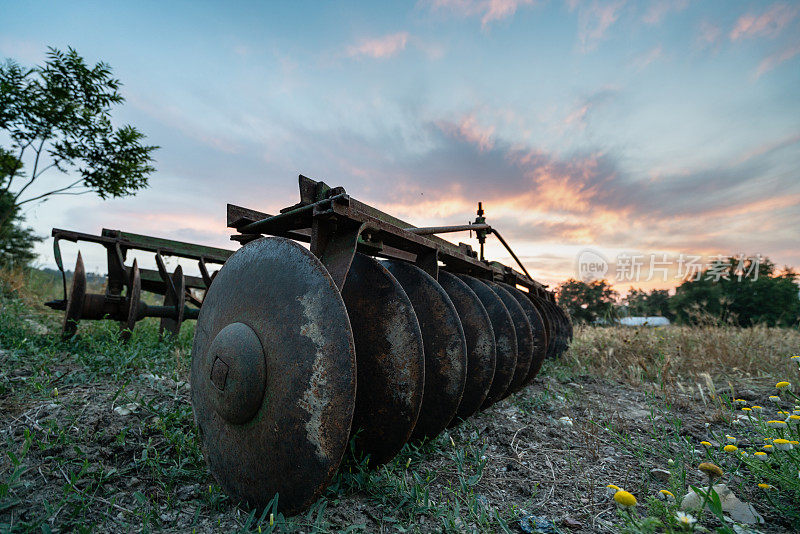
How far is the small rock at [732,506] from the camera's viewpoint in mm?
1562

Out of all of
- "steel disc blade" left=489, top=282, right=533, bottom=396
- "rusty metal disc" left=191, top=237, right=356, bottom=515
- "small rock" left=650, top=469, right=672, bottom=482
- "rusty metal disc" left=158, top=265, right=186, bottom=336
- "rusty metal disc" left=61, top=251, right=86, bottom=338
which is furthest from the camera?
"rusty metal disc" left=158, top=265, right=186, bottom=336

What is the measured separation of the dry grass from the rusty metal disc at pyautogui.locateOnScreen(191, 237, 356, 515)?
164 inches

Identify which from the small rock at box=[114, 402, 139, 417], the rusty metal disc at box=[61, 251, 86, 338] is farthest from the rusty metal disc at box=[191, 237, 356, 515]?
the rusty metal disc at box=[61, 251, 86, 338]

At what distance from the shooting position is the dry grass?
15.1 feet

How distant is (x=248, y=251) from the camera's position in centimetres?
175

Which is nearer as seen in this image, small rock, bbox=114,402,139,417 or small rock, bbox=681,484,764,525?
small rock, bbox=681,484,764,525

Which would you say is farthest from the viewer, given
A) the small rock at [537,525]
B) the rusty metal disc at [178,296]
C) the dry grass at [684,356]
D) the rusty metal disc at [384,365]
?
the dry grass at [684,356]

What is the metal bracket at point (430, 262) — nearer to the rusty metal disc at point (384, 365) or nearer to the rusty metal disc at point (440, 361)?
the rusty metal disc at point (440, 361)

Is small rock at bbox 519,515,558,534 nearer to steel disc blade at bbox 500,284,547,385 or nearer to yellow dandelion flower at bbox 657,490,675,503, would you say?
yellow dandelion flower at bbox 657,490,675,503

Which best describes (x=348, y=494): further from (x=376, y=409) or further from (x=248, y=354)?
(x=248, y=354)

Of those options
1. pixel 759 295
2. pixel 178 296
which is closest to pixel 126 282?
pixel 178 296

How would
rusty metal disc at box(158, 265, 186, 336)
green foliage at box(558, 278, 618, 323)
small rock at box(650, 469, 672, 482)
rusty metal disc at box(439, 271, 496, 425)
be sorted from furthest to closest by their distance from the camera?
green foliage at box(558, 278, 618, 323) → rusty metal disc at box(158, 265, 186, 336) → rusty metal disc at box(439, 271, 496, 425) → small rock at box(650, 469, 672, 482)

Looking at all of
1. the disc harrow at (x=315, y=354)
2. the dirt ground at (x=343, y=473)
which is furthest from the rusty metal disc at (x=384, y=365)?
the dirt ground at (x=343, y=473)

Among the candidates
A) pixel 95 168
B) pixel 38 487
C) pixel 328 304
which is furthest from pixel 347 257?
pixel 95 168
